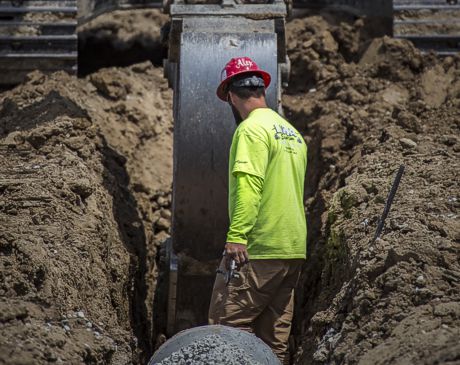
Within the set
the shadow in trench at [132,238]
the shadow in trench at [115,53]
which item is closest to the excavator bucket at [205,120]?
the shadow in trench at [132,238]

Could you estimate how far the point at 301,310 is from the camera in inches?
263

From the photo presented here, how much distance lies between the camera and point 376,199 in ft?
20.8

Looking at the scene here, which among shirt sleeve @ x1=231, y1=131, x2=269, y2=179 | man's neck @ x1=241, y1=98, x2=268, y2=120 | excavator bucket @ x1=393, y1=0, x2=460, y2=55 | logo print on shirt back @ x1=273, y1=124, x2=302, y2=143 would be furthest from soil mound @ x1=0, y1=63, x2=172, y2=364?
excavator bucket @ x1=393, y1=0, x2=460, y2=55

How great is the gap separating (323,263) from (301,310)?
1.24 feet

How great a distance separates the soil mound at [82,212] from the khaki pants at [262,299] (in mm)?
610

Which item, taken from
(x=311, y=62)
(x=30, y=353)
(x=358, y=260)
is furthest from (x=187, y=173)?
(x=311, y=62)

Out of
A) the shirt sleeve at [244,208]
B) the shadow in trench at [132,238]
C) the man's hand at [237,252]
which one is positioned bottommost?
the shadow in trench at [132,238]

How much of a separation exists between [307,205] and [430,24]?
2.32 m

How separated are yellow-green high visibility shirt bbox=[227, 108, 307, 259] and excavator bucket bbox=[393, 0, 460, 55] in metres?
3.14

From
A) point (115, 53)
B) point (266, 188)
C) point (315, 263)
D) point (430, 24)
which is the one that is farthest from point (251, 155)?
point (115, 53)

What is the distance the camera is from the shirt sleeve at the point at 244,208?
17.9 feet

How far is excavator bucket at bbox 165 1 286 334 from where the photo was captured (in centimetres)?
639

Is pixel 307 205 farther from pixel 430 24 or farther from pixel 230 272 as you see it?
pixel 430 24

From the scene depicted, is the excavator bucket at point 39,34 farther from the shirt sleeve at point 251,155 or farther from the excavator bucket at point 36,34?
the shirt sleeve at point 251,155
